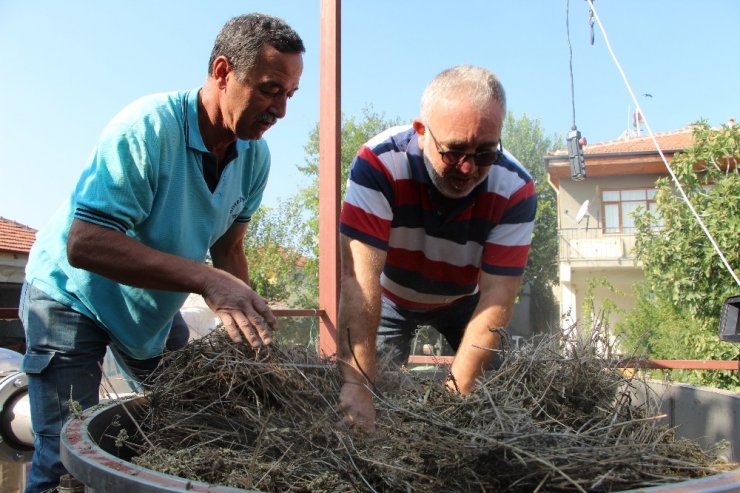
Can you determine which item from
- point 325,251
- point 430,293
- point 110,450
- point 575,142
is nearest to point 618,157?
point 575,142

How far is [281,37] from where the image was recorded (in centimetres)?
214

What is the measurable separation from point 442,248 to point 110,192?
128cm

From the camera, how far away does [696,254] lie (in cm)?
912

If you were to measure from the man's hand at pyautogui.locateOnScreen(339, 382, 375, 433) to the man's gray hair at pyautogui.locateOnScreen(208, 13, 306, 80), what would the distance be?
1.05 meters

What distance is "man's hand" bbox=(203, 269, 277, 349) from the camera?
173 cm

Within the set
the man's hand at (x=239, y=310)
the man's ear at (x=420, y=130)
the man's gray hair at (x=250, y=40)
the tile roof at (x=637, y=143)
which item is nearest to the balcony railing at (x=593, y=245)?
the tile roof at (x=637, y=143)

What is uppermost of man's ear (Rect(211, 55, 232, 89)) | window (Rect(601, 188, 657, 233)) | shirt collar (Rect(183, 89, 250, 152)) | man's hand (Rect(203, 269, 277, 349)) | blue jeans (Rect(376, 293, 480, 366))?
window (Rect(601, 188, 657, 233))

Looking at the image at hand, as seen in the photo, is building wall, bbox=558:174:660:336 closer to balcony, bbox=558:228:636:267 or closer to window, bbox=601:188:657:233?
balcony, bbox=558:228:636:267

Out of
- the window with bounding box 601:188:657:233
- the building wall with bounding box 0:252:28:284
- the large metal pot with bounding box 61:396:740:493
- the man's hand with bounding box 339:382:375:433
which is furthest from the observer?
the window with bounding box 601:188:657:233

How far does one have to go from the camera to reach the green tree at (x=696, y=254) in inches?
332

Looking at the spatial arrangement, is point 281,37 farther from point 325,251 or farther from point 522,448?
point 325,251

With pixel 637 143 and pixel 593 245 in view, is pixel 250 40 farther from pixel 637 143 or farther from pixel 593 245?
pixel 637 143

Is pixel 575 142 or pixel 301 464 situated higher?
pixel 575 142

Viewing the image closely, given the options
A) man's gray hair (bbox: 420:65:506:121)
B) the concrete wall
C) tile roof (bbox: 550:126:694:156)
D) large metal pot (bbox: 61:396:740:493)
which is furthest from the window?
large metal pot (bbox: 61:396:740:493)
